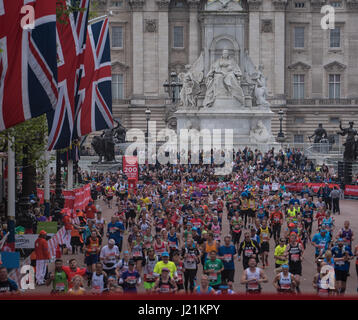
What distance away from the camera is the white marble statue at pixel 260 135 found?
58.4m

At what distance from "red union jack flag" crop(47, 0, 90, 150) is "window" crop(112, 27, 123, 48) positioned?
61.8m

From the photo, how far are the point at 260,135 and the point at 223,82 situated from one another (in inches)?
194

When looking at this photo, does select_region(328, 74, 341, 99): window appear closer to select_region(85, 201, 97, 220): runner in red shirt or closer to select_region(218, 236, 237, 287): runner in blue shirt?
select_region(85, 201, 97, 220): runner in red shirt

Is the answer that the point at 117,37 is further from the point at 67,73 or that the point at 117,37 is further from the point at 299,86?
the point at 67,73

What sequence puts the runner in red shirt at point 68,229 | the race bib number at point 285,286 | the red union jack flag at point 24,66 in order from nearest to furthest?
the red union jack flag at point 24,66 → the race bib number at point 285,286 → the runner in red shirt at point 68,229

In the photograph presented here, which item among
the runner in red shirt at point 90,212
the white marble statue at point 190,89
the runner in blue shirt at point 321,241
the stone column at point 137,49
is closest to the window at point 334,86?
the stone column at point 137,49

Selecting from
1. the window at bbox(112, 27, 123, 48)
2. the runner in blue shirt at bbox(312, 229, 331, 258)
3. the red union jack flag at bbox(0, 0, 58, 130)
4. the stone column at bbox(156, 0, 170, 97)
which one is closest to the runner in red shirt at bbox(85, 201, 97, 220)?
the runner in blue shirt at bbox(312, 229, 331, 258)

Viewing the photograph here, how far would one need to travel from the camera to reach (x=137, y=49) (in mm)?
81312

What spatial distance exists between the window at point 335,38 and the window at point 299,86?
4.81 m

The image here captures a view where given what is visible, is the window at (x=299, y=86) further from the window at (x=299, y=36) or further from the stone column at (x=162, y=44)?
the stone column at (x=162, y=44)

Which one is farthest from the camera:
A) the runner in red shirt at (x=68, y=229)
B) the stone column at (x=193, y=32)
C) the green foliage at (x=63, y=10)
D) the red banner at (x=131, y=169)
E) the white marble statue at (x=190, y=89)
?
the stone column at (x=193, y=32)

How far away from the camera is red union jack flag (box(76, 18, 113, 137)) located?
2492cm
